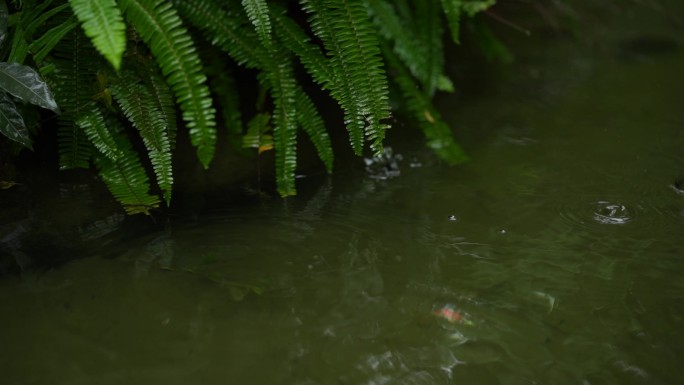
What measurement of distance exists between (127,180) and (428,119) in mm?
1329

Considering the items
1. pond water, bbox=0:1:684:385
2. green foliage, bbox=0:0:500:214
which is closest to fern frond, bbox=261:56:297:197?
green foliage, bbox=0:0:500:214

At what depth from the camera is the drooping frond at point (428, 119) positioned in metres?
2.92

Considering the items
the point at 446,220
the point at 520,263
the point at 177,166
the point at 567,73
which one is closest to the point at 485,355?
the point at 520,263

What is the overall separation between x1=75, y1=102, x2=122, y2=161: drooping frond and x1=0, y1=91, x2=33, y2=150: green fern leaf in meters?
0.18

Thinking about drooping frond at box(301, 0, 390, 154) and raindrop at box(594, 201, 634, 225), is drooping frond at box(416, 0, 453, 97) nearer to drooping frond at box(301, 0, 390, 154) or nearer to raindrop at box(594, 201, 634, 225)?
drooping frond at box(301, 0, 390, 154)

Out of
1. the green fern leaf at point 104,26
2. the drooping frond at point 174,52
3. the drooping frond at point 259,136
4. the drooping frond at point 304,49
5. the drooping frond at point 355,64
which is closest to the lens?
the green fern leaf at point 104,26

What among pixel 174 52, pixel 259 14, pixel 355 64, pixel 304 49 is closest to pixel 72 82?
pixel 174 52

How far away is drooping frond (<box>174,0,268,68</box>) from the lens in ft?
8.00

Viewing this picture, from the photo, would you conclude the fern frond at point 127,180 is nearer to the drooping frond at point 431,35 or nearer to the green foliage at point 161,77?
the green foliage at point 161,77

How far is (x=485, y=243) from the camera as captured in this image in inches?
92.7

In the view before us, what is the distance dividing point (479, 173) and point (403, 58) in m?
0.64

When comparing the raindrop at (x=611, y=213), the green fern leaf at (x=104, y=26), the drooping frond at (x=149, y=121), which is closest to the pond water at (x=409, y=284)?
the raindrop at (x=611, y=213)

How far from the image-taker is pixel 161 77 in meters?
2.46

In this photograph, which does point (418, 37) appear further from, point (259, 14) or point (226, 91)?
point (259, 14)
